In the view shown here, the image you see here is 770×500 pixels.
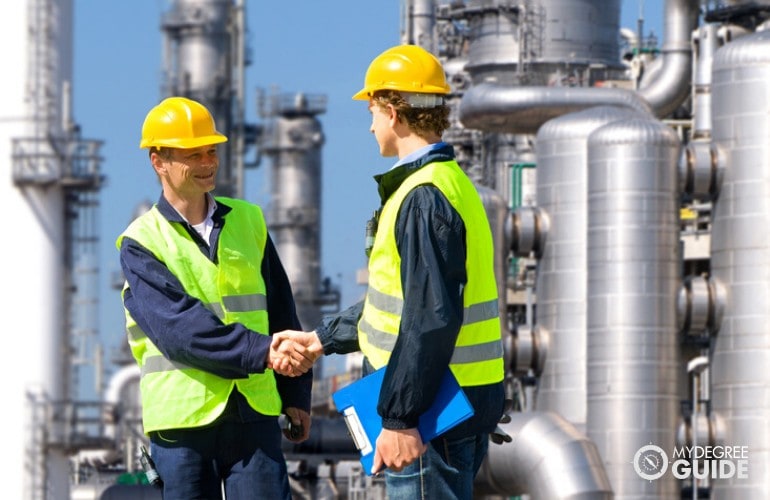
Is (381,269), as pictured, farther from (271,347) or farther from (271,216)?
(271,216)

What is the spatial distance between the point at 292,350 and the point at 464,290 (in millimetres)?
1032

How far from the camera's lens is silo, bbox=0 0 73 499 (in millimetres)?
35531

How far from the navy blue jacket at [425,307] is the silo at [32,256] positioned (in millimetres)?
29911

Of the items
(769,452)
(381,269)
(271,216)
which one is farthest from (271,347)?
(271,216)

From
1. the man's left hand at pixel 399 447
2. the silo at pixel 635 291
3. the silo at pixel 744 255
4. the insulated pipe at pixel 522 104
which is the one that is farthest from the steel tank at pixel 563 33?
the man's left hand at pixel 399 447

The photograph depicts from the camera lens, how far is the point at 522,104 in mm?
27984

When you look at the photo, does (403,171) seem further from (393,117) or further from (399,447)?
(399,447)

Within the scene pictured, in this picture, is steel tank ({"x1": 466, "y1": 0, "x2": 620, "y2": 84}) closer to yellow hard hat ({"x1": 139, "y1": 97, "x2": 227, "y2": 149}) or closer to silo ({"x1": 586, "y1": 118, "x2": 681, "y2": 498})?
silo ({"x1": 586, "y1": 118, "x2": 681, "y2": 498})

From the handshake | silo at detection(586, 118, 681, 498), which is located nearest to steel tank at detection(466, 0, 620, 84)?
silo at detection(586, 118, 681, 498)

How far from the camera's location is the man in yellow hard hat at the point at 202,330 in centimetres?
694

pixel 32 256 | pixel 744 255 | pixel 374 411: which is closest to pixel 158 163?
pixel 374 411

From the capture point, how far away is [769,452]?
21.8 m

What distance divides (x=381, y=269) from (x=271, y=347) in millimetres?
898

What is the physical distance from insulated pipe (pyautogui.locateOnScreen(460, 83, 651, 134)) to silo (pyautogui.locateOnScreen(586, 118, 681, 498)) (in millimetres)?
4668
